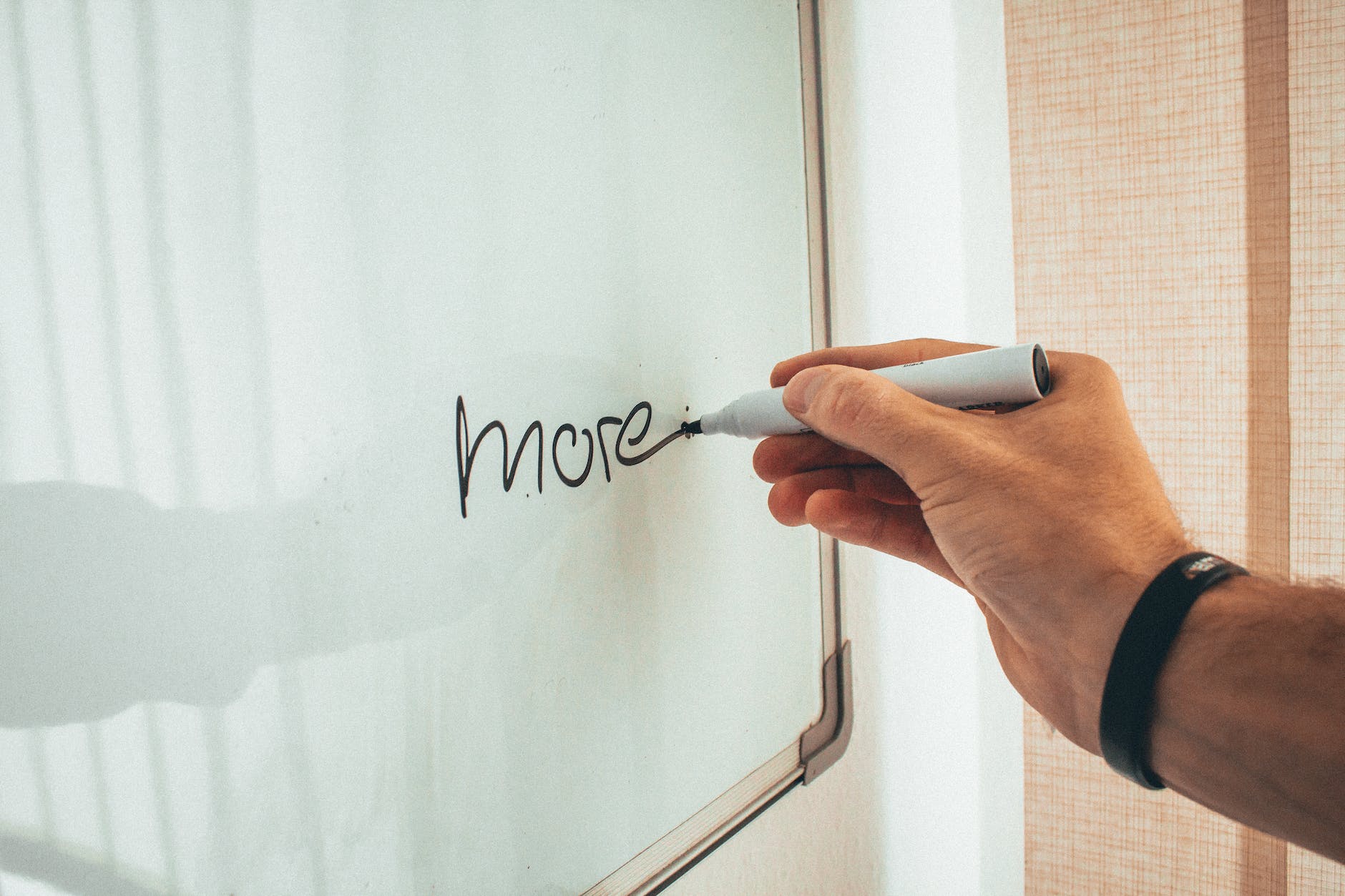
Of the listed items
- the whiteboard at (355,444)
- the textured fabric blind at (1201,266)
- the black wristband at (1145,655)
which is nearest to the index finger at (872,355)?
the whiteboard at (355,444)

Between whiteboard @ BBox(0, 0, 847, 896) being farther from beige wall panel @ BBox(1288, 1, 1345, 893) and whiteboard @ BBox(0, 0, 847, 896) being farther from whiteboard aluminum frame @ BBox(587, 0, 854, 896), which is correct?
beige wall panel @ BBox(1288, 1, 1345, 893)

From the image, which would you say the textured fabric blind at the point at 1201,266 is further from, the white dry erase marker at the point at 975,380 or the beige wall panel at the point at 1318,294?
the white dry erase marker at the point at 975,380

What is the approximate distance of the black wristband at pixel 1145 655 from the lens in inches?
9.8

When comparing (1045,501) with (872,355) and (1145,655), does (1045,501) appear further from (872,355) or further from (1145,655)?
(872,355)

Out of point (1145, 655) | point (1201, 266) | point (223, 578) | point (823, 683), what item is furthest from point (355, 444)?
point (1201, 266)

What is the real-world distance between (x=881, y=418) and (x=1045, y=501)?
3.0 inches

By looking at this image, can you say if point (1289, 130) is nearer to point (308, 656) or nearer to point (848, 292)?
point (848, 292)

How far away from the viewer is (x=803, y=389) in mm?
316

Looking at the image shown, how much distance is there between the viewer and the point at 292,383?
8.2 inches

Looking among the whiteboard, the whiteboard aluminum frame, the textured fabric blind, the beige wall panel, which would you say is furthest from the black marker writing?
the beige wall panel

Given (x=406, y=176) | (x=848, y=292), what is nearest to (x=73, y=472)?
(x=406, y=176)

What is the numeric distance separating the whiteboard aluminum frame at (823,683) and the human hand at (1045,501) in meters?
0.21

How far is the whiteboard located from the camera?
0.54 ft

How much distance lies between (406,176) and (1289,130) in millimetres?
782
